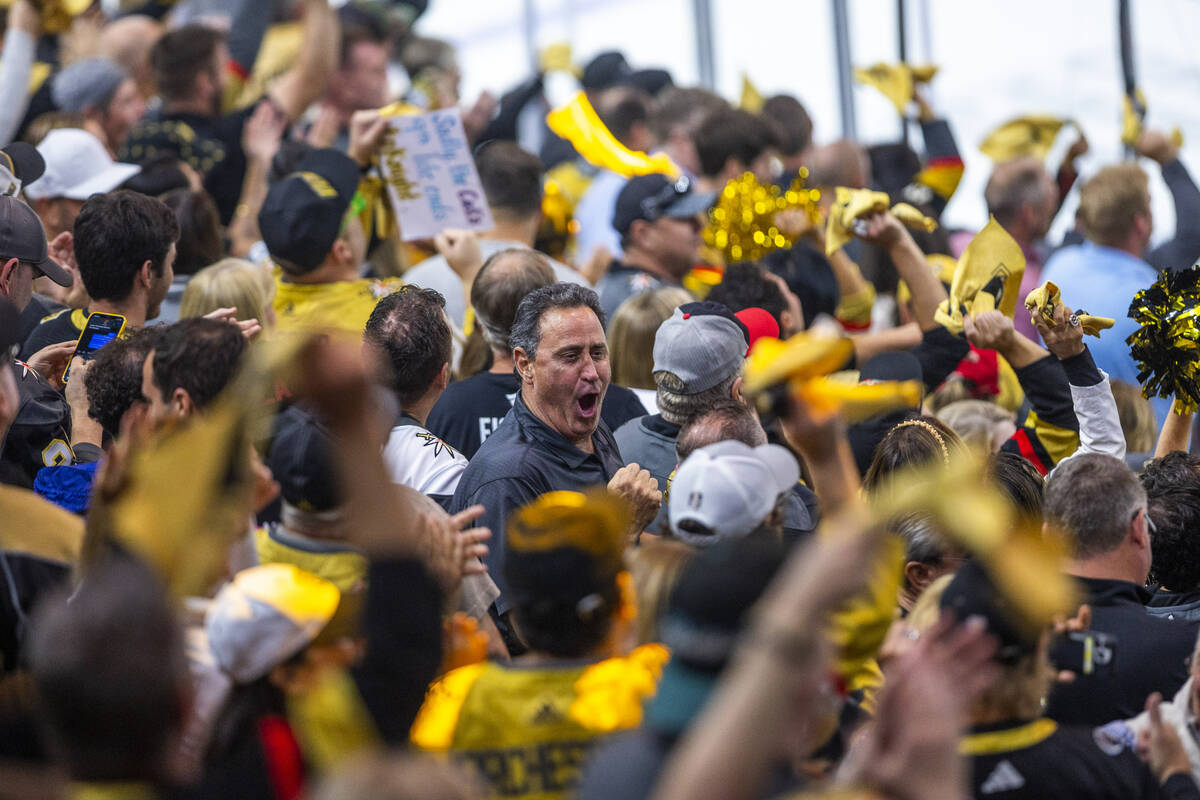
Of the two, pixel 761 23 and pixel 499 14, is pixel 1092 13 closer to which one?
pixel 761 23

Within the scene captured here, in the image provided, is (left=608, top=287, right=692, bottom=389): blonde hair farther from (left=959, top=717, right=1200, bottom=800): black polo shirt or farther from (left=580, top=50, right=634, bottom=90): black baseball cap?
(left=580, top=50, right=634, bottom=90): black baseball cap

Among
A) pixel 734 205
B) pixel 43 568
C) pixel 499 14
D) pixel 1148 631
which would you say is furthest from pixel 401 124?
pixel 499 14

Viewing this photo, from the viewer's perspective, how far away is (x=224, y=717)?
221 centimetres

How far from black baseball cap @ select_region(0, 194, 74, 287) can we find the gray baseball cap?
5.55 ft

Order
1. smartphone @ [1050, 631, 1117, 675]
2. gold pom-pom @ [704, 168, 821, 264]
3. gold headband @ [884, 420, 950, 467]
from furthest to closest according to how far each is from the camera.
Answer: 1. gold pom-pom @ [704, 168, 821, 264]
2. gold headband @ [884, 420, 950, 467]
3. smartphone @ [1050, 631, 1117, 675]

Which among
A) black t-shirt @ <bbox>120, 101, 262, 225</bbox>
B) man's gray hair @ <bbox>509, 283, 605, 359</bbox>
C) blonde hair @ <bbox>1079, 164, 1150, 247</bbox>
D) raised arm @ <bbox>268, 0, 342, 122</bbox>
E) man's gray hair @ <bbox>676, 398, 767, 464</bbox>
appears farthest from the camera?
raised arm @ <bbox>268, 0, 342, 122</bbox>

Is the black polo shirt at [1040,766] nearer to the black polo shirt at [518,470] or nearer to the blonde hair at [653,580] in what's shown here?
the blonde hair at [653,580]

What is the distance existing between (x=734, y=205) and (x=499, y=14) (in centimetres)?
635

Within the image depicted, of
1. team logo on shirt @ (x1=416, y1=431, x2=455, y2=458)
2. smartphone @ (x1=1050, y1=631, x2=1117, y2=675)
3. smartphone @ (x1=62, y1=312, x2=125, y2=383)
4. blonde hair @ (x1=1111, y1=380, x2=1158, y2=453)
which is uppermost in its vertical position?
smartphone @ (x1=62, y1=312, x2=125, y2=383)

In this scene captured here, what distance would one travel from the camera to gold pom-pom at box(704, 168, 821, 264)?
17.8 ft

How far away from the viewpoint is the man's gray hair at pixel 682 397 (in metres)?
3.83

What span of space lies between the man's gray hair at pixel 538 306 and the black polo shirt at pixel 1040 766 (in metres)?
1.78

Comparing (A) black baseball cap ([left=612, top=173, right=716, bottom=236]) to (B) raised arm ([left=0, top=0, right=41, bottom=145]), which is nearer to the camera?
(B) raised arm ([left=0, top=0, right=41, bottom=145])

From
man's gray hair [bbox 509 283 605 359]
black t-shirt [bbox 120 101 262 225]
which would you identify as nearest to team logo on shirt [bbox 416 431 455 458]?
man's gray hair [bbox 509 283 605 359]
